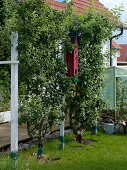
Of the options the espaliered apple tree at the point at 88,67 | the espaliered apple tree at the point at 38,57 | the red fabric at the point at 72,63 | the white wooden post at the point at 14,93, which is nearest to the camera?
the white wooden post at the point at 14,93

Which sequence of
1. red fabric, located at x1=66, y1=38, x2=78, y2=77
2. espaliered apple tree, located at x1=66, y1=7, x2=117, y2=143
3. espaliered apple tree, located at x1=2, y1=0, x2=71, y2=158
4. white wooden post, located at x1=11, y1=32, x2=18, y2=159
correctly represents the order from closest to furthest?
white wooden post, located at x1=11, y1=32, x2=18, y2=159 → espaliered apple tree, located at x1=2, y1=0, x2=71, y2=158 → red fabric, located at x1=66, y1=38, x2=78, y2=77 → espaliered apple tree, located at x1=66, y1=7, x2=117, y2=143

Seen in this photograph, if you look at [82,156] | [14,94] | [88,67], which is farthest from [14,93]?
[88,67]

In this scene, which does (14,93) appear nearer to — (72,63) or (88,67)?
(72,63)

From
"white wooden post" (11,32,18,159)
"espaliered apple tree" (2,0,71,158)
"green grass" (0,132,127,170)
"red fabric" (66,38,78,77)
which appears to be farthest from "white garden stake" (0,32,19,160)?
"red fabric" (66,38,78,77)

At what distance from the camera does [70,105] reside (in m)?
7.16

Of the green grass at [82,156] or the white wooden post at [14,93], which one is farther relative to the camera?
the green grass at [82,156]

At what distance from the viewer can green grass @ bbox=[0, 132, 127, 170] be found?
5.56 meters

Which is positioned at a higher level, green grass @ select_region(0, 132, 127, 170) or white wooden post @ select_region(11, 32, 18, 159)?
white wooden post @ select_region(11, 32, 18, 159)

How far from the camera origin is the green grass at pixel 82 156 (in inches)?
219

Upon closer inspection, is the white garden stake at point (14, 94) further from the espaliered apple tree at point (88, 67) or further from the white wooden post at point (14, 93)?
the espaliered apple tree at point (88, 67)

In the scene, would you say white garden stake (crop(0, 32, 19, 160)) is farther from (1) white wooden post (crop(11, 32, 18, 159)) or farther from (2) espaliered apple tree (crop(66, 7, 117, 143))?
(2) espaliered apple tree (crop(66, 7, 117, 143))

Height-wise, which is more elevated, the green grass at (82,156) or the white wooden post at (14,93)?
the white wooden post at (14,93)

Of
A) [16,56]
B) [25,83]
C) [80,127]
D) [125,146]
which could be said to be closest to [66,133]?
[80,127]

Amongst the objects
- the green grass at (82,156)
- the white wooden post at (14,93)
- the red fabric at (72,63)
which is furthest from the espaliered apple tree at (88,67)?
the white wooden post at (14,93)
